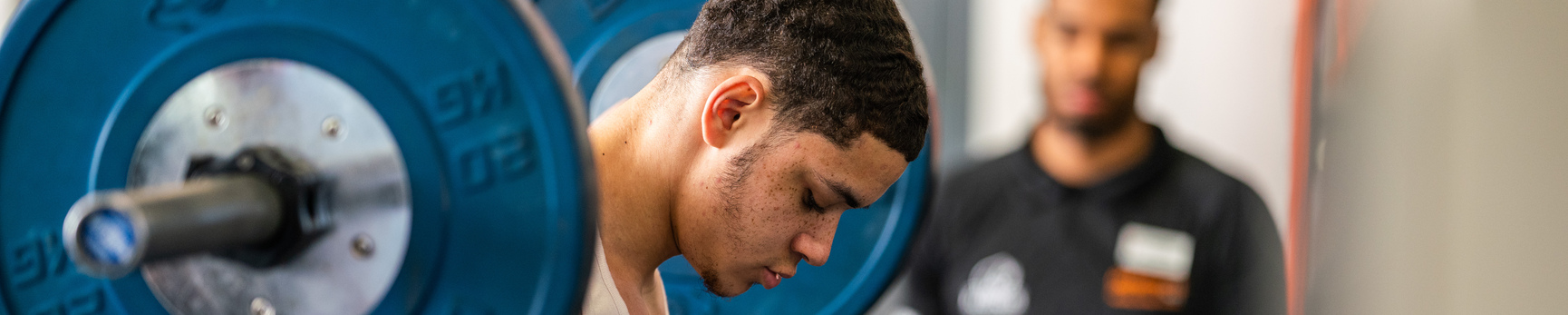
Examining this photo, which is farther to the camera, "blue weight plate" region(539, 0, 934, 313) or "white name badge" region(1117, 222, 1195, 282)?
"white name badge" region(1117, 222, 1195, 282)

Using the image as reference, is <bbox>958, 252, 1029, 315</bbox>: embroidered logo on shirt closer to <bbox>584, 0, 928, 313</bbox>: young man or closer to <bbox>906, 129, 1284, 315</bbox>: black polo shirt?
<bbox>906, 129, 1284, 315</bbox>: black polo shirt

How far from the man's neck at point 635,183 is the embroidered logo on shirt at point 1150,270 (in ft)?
4.88

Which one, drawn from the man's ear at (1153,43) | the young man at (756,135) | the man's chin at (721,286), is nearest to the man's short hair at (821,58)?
the young man at (756,135)

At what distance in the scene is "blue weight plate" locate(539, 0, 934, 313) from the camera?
144 cm

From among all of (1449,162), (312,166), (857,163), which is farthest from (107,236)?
(1449,162)

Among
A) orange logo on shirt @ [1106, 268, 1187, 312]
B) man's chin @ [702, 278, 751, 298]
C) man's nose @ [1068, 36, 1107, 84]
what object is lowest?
orange logo on shirt @ [1106, 268, 1187, 312]

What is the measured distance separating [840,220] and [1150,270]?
0.97 meters

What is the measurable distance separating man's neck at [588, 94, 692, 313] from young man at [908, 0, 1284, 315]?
1344 mm

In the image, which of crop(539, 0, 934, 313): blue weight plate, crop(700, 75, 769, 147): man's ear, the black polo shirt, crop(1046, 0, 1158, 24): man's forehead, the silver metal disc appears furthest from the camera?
the black polo shirt

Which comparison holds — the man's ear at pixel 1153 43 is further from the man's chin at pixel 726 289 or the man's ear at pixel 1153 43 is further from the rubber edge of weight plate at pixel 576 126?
the rubber edge of weight plate at pixel 576 126

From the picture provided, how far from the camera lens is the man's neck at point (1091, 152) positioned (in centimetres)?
219

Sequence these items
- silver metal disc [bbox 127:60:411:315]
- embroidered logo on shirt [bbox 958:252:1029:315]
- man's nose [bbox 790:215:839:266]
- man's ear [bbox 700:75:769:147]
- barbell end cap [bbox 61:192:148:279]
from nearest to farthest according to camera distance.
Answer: barbell end cap [bbox 61:192:148:279] < silver metal disc [bbox 127:60:411:315] < man's ear [bbox 700:75:769:147] < man's nose [bbox 790:215:839:266] < embroidered logo on shirt [bbox 958:252:1029:315]

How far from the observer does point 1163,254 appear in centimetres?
215

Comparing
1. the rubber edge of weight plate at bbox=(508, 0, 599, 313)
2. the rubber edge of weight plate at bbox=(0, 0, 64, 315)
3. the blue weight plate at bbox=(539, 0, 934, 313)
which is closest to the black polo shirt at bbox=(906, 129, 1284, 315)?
the blue weight plate at bbox=(539, 0, 934, 313)
